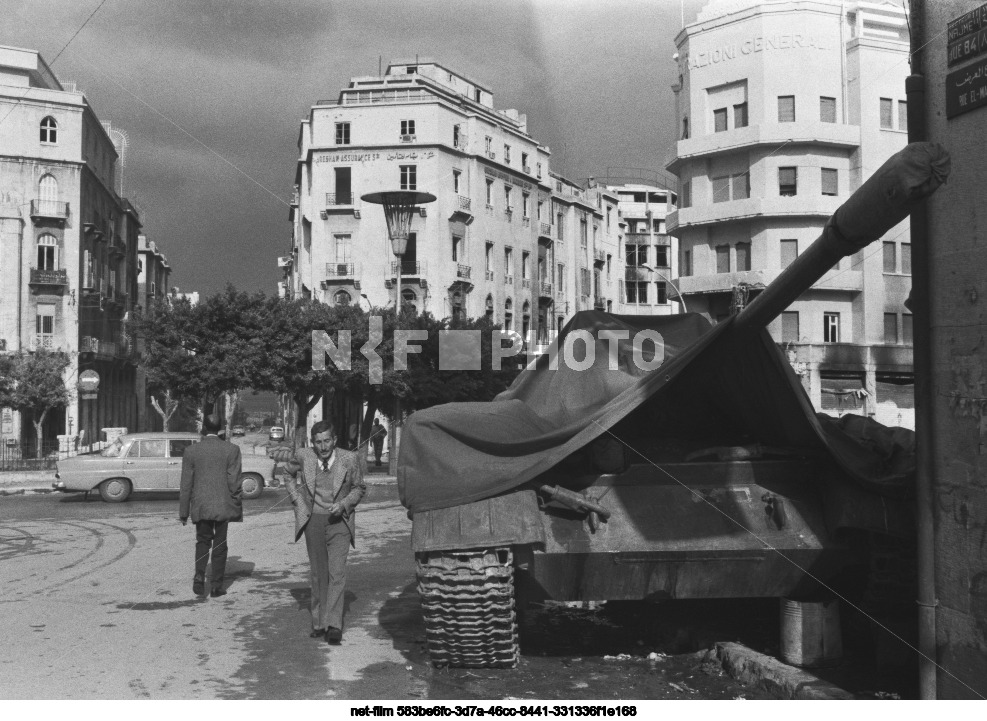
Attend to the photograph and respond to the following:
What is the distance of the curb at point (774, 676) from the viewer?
18.5 feet

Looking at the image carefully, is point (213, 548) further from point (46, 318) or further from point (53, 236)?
point (53, 236)

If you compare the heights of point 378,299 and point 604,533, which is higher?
point 378,299

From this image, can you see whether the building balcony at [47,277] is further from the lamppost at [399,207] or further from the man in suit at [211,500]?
the man in suit at [211,500]

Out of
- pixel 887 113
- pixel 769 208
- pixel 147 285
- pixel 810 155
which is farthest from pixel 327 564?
pixel 147 285

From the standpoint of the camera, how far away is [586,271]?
197ft

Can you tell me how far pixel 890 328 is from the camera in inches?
1451

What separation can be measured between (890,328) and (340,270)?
23.5m

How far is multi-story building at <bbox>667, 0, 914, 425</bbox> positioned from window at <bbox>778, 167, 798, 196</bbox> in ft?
0.12

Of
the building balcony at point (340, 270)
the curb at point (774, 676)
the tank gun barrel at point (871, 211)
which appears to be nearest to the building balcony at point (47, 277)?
the building balcony at point (340, 270)

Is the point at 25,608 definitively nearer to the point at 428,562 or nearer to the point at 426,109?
the point at 428,562

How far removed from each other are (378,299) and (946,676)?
41625mm

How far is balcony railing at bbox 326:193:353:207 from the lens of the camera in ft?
152

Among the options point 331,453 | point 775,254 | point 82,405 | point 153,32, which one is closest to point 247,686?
point 331,453

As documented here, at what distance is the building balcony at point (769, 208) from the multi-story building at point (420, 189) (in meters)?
12.4
